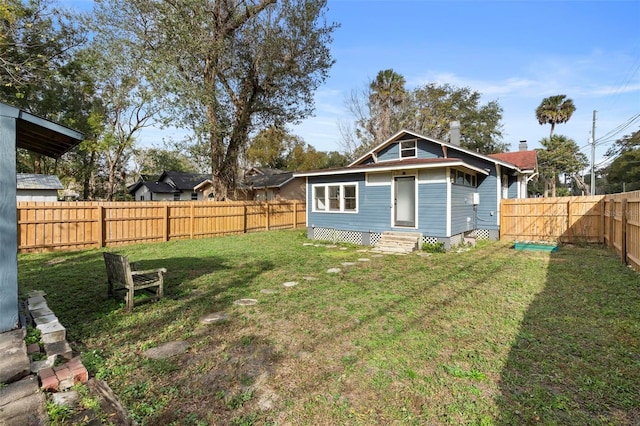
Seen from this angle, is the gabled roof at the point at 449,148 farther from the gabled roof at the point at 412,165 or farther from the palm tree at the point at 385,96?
the palm tree at the point at 385,96

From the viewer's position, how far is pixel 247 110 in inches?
644

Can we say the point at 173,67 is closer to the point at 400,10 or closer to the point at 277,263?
the point at 400,10

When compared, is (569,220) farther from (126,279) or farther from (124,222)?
(124,222)

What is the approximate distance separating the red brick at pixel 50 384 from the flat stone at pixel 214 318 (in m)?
1.78

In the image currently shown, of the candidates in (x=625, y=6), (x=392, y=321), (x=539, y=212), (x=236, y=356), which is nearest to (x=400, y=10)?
(x=625, y=6)

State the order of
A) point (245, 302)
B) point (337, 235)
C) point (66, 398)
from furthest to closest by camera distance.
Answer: point (337, 235)
point (245, 302)
point (66, 398)

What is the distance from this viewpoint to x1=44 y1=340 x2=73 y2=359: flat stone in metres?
3.04

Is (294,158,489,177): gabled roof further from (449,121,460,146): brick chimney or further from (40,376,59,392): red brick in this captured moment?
(40,376,59,392): red brick

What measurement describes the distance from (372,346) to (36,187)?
22.6 m

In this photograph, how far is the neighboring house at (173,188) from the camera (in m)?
32.2

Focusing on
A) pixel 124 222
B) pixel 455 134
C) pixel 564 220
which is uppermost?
pixel 455 134

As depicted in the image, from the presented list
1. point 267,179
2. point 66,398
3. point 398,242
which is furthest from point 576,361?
A: point 267,179

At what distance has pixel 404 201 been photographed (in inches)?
439

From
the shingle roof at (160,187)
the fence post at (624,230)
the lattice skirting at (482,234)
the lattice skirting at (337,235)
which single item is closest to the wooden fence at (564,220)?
the lattice skirting at (482,234)
